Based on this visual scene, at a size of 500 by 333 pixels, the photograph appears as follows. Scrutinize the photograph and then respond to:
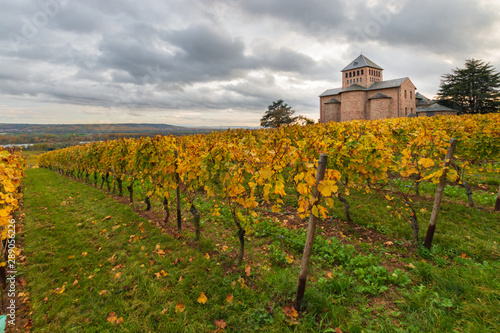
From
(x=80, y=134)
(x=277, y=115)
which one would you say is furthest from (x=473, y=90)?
(x=80, y=134)

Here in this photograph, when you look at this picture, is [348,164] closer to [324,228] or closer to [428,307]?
[324,228]

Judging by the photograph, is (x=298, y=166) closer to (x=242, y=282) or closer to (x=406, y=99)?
(x=242, y=282)

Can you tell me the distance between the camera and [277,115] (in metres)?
62.7

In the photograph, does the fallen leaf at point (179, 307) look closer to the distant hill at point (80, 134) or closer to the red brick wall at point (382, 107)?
the distant hill at point (80, 134)

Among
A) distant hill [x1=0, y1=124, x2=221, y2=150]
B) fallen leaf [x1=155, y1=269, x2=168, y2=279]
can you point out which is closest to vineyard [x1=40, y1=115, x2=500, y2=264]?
fallen leaf [x1=155, y1=269, x2=168, y2=279]

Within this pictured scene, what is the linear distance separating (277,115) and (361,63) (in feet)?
80.0

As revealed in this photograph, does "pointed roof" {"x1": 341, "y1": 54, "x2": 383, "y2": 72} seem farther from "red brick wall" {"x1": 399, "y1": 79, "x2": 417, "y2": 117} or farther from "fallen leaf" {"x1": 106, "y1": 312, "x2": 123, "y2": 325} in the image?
"fallen leaf" {"x1": 106, "y1": 312, "x2": 123, "y2": 325}

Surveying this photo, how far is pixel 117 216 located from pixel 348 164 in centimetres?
635

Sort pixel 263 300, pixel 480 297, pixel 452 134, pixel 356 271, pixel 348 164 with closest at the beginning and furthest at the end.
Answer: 1. pixel 480 297
2. pixel 263 300
3. pixel 356 271
4. pixel 348 164
5. pixel 452 134

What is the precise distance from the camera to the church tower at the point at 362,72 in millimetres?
49719

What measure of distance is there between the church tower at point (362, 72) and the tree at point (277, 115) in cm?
1664

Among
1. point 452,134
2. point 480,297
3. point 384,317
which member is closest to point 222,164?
point 384,317

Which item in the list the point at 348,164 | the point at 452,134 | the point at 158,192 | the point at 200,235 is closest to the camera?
the point at 348,164

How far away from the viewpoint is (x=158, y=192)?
545cm
